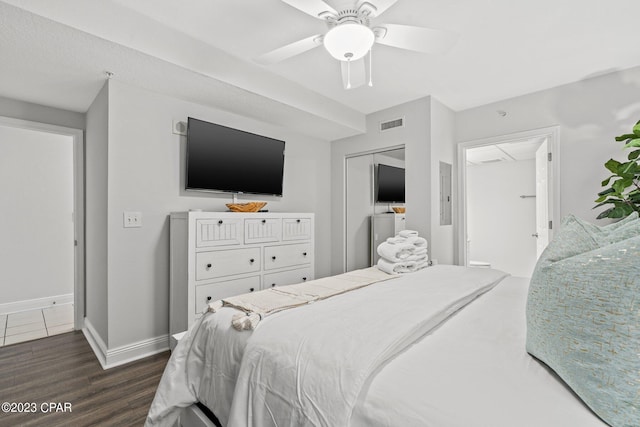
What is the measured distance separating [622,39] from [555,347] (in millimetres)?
2851

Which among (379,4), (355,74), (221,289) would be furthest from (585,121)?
(221,289)

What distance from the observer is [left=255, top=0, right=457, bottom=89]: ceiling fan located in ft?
5.34

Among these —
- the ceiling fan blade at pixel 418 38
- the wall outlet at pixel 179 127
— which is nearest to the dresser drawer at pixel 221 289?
the wall outlet at pixel 179 127

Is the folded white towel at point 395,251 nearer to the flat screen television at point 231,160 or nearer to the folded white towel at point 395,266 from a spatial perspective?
the folded white towel at point 395,266

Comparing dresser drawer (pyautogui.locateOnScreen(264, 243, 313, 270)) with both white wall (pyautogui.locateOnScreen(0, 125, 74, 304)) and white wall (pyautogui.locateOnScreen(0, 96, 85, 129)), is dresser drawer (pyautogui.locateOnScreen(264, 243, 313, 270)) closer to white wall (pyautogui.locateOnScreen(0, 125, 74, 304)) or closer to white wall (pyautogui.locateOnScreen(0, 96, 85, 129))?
white wall (pyautogui.locateOnScreen(0, 96, 85, 129))

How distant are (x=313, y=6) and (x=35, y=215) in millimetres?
4331

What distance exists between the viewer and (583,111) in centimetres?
290

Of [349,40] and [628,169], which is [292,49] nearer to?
[349,40]

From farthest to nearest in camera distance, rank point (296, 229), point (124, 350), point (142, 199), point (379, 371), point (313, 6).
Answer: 1. point (296, 229)
2. point (142, 199)
3. point (124, 350)
4. point (313, 6)
5. point (379, 371)

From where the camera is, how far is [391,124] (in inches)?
144

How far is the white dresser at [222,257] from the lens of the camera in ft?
7.80

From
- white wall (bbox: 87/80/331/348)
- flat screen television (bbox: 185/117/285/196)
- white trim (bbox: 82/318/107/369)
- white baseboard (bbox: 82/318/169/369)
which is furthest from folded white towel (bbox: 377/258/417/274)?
white trim (bbox: 82/318/107/369)

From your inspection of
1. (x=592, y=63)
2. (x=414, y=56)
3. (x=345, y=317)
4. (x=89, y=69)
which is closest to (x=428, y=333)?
(x=345, y=317)

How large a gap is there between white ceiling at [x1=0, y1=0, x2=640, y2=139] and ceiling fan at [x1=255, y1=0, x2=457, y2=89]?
24cm
